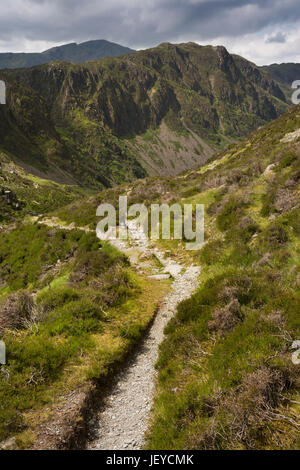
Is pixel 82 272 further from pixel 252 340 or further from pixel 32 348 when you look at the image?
pixel 252 340

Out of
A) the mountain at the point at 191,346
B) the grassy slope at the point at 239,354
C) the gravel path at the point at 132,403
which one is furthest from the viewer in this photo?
the gravel path at the point at 132,403

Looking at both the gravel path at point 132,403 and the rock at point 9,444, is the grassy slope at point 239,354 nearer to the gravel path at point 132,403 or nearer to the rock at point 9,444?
the gravel path at point 132,403

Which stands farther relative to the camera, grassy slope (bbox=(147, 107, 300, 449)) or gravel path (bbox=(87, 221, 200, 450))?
gravel path (bbox=(87, 221, 200, 450))

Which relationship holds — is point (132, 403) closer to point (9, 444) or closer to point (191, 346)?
point (191, 346)

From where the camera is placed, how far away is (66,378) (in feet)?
22.1

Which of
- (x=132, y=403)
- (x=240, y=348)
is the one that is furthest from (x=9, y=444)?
(x=240, y=348)

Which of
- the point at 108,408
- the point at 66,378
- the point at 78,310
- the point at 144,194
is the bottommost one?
the point at 108,408

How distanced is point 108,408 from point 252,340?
142 inches

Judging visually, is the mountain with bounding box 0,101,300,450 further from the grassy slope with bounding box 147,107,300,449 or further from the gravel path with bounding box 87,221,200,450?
the gravel path with bounding box 87,221,200,450

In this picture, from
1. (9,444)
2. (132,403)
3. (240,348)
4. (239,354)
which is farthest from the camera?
(132,403)

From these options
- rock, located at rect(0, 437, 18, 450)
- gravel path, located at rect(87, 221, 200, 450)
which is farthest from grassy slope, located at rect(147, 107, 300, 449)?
rock, located at rect(0, 437, 18, 450)

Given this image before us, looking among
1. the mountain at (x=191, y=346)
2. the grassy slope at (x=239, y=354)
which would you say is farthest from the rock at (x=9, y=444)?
the grassy slope at (x=239, y=354)

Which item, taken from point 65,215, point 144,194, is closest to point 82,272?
point 144,194

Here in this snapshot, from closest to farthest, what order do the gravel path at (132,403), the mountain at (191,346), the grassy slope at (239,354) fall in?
the grassy slope at (239,354)
the mountain at (191,346)
the gravel path at (132,403)
